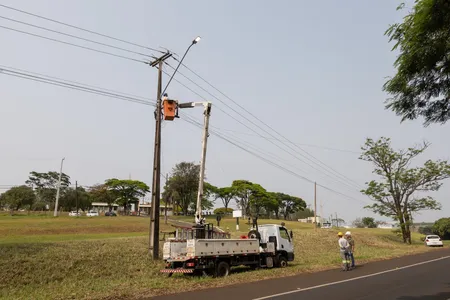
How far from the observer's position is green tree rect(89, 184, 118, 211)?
325ft

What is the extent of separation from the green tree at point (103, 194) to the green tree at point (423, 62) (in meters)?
99.3

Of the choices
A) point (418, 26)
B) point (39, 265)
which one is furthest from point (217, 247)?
point (418, 26)

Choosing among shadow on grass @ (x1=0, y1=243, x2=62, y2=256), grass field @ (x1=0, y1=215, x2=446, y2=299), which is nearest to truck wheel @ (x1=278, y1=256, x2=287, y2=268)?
grass field @ (x1=0, y1=215, x2=446, y2=299)

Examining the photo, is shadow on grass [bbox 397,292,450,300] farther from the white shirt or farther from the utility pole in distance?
the utility pole in distance

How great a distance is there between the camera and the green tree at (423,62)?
4.30m

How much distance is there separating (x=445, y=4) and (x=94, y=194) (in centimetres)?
10649

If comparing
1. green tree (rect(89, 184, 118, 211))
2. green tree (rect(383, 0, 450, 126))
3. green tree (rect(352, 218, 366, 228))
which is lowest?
green tree (rect(352, 218, 366, 228))

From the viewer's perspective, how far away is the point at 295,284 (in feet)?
41.6

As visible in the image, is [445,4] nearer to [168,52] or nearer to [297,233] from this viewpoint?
[168,52]

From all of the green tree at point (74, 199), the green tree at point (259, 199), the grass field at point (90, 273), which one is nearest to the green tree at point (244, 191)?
the green tree at point (259, 199)

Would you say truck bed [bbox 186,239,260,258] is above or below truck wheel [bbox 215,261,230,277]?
above

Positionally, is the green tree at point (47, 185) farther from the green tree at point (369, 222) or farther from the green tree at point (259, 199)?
the green tree at point (369, 222)

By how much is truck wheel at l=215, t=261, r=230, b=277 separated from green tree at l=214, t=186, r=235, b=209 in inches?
3404

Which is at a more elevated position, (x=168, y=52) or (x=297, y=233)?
(x=168, y=52)
